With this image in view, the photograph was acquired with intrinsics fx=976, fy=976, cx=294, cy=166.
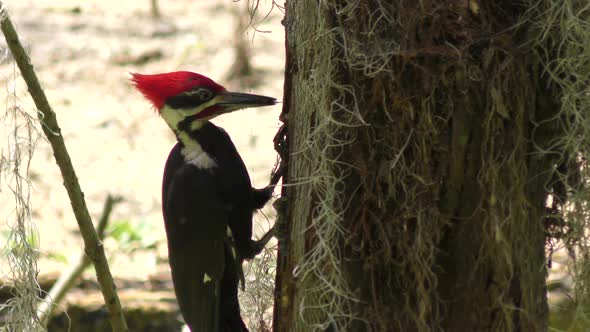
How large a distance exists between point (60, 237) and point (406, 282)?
306 cm

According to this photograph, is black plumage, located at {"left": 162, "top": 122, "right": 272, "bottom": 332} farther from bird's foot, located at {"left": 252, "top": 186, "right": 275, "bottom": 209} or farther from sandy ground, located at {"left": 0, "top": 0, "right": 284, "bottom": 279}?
sandy ground, located at {"left": 0, "top": 0, "right": 284, "bottom": 279}

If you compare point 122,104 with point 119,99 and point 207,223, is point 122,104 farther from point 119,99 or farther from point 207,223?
point 207,223

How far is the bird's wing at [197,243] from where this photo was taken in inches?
107

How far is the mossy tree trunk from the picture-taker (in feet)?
5.78

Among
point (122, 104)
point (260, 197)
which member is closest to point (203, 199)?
point (260, 197)

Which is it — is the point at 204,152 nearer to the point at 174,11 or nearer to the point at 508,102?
the point at 508,102

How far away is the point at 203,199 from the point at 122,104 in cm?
307

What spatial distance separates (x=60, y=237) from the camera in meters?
4.64

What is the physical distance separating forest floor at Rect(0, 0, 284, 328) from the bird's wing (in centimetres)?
152

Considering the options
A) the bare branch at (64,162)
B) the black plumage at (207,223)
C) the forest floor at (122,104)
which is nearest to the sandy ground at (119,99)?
the forest floor at (122,104)

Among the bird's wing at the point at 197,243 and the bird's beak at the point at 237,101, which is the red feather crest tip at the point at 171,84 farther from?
the bird's wing at the point at 197,243

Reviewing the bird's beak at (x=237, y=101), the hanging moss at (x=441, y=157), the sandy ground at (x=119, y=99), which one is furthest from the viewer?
the sandy ground at (x=119, y=99)

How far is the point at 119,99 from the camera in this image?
5691 mm

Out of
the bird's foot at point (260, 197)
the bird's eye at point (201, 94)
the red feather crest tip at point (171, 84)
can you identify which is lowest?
the bird's foot at point (260, 197)
